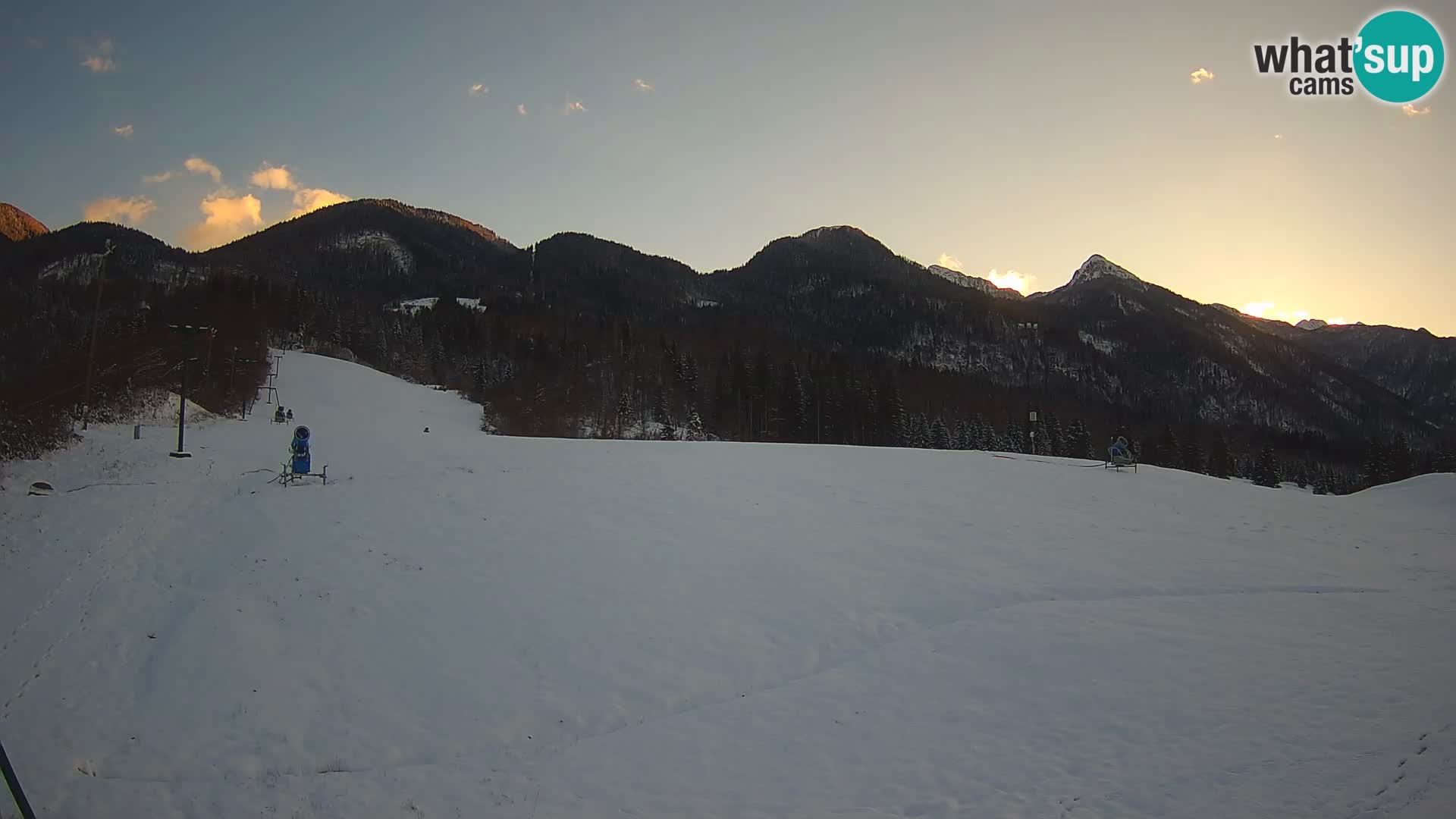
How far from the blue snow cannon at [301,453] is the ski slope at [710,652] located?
1.00m

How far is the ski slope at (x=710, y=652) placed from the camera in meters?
8.61

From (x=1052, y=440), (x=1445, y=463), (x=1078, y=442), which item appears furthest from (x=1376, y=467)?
(x=1052, y=440)

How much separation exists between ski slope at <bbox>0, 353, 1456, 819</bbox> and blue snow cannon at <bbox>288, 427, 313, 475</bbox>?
3.27 feet

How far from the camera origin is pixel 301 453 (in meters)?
22.0

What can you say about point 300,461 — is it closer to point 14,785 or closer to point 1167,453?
point 14,785

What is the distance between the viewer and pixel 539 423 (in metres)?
63.0

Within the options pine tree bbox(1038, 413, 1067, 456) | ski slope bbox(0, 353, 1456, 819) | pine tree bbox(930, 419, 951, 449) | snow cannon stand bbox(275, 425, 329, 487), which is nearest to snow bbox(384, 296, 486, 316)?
pine tree bbox(930, 419, 951, 449)

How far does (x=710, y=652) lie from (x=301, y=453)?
16.8m

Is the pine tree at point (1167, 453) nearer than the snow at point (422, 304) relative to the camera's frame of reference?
Yes

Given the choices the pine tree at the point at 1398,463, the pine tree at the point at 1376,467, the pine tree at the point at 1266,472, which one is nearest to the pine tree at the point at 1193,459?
the pine tree at the point at 1266,472

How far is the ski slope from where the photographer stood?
8.61m

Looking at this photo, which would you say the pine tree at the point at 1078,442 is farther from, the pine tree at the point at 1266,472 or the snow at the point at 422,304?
the snow at the point at 422,304

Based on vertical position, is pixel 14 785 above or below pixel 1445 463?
below

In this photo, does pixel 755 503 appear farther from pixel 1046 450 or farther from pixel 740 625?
pixel 1046 450
